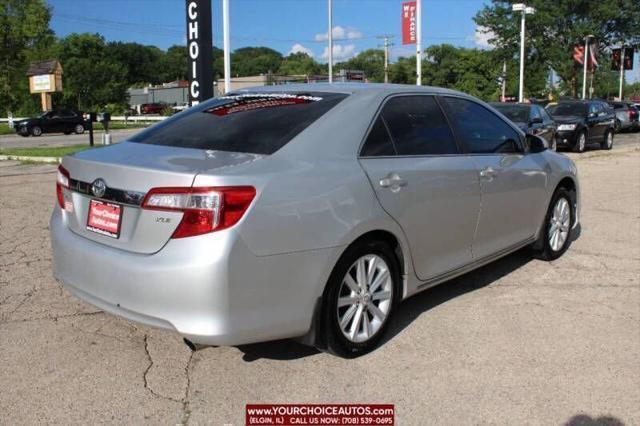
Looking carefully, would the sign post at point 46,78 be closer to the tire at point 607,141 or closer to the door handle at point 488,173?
the tire at point 607,141

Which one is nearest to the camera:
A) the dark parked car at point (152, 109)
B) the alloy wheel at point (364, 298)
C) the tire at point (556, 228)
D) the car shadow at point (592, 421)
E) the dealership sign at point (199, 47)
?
the car shadow at point (592, 421)

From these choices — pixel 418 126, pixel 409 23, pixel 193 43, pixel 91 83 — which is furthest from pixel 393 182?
pixel 91 83

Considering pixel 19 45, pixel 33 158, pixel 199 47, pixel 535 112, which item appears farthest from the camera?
pixel 19 45

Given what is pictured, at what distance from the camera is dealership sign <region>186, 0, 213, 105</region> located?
515 inches

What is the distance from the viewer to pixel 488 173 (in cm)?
463

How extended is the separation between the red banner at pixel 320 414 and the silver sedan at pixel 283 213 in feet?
1.19

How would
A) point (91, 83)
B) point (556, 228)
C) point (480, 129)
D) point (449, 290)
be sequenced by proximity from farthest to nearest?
point (91, 83), point (556, 228), point (449, 290), point (480, 129)

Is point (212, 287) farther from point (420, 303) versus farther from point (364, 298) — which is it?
point (420, 303)

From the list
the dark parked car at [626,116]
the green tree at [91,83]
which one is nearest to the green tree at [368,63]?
the green tree at [91,83]

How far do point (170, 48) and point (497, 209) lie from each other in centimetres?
14922

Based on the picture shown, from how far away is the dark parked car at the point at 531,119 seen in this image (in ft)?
47.4

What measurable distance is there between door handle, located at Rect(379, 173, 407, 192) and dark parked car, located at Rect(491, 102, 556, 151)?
1130 centimetres

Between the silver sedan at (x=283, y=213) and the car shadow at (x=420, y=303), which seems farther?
the car shadow at (x=420, y=303)

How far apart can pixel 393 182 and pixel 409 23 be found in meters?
28.9
